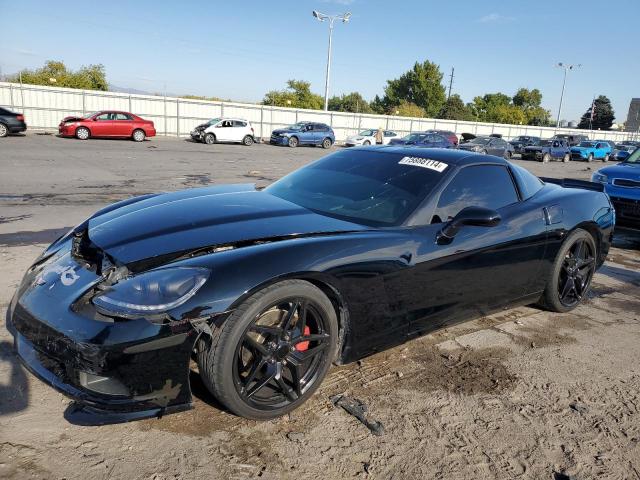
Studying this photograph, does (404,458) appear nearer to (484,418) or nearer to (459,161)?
(484,418)

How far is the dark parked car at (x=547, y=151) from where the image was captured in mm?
31188

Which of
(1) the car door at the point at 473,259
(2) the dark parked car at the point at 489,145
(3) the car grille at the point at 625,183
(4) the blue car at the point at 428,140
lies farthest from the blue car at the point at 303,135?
(1) the car door at the point at 473,259

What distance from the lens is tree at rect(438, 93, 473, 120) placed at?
268 ft

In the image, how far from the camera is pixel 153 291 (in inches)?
88.4

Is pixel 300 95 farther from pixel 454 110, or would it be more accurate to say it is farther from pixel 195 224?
pixel 195 224

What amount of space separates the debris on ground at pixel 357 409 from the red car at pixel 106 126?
23.6m

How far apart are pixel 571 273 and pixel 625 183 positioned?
3997 millimetres

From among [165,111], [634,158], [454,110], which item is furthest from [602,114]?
[634,158]

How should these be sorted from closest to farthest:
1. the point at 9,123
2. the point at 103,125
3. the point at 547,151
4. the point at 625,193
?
the point at 625,193 → the point at 9,123 → the point at 103,125 → the point at 547,151

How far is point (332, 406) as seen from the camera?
2.75 meters

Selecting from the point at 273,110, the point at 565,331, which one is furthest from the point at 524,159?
the point at 565,331

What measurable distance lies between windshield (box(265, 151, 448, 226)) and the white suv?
79.3 ft

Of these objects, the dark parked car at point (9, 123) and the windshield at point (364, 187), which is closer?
the windshield at point (364, 187)

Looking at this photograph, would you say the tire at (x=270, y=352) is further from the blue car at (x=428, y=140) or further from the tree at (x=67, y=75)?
the tree at (x=67, y=75)
